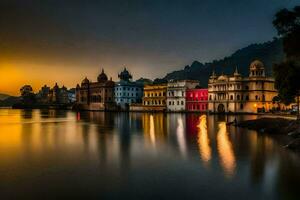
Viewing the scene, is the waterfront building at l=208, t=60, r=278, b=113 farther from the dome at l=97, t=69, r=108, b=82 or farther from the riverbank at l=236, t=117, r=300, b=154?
the dome at l=97, t=69, r=108, b=82

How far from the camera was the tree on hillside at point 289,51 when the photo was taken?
41719 mm

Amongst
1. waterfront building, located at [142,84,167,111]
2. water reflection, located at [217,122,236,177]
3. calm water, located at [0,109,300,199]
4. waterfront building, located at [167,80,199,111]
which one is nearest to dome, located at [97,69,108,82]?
waterfront building, located at [142,84,167,111]

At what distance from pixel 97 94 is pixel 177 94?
56.4 metres

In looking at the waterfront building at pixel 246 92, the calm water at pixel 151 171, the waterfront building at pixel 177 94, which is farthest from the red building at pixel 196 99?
the calm water at pixel 151 171

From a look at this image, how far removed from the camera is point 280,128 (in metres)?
49.2

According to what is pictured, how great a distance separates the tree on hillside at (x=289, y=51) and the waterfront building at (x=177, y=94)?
256 ft

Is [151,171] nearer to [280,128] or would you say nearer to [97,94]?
[280,128]

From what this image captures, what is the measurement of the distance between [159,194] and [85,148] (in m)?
20.0

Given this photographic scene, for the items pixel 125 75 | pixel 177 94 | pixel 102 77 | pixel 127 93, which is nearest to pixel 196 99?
pixel 177 94

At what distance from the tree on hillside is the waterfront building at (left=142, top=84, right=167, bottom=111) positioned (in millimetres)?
86708

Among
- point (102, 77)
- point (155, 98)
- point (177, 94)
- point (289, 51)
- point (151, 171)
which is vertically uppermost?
point (102, 77)

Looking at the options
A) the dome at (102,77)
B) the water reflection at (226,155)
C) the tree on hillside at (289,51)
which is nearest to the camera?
the water reflection at (226,155)

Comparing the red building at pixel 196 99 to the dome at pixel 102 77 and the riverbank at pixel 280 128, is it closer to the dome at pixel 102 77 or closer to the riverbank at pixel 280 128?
the riverbank at pixel 280 128

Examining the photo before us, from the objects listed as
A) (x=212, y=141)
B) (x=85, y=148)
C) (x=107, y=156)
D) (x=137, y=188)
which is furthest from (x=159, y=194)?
(x=212, y=141)
